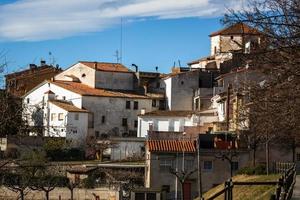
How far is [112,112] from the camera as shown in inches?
3098

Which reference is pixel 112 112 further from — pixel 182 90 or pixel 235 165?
pixel 235 165

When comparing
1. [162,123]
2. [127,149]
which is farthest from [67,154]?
[162,123]

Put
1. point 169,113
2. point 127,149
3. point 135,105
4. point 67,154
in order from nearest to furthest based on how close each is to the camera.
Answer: point 127,149
point 67,154
point 169,113
point 135,105

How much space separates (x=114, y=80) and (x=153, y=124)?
10.9 metres

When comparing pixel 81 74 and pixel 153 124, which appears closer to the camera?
pixel 153 124

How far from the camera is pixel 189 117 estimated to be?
72750 mm

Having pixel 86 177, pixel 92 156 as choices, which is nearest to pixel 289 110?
pixel 86 177

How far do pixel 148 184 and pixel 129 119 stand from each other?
29873 mm

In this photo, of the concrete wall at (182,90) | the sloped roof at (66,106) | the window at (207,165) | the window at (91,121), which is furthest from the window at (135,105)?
the window at (207,165)

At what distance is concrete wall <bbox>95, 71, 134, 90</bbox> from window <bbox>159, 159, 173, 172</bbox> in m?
31.7

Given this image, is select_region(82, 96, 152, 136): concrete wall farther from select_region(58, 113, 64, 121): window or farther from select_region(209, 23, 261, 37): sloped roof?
select_region(209, 23, 261, 37): sloped roof

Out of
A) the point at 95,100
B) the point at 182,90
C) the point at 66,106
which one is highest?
the point at 182,90

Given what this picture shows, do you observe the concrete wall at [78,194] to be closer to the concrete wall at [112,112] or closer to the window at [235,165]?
the window at [235,165]

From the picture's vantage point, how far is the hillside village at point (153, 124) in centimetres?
5012
